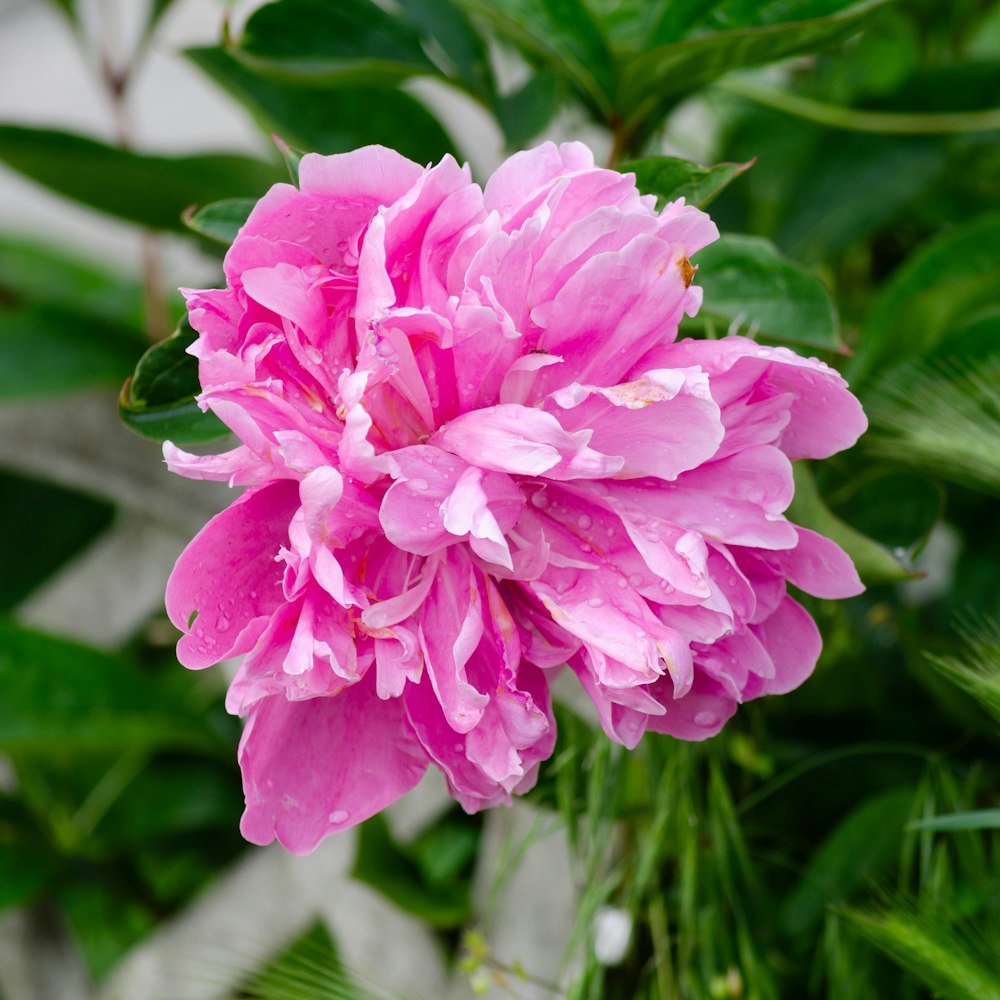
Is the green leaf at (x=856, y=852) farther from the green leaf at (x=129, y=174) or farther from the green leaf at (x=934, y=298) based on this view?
the green leaf at (x=129, y=174)

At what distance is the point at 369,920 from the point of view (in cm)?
45

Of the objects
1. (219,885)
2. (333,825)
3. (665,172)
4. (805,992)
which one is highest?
(665,172)

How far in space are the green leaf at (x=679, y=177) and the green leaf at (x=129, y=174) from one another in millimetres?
172

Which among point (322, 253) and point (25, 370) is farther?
point (25, 370)

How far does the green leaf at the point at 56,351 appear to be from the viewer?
385mm

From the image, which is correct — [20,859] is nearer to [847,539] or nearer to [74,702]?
[74,702]

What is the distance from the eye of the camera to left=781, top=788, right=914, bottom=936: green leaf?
326 mm

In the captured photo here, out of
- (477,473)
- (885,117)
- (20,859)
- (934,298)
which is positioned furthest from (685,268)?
(20,859)

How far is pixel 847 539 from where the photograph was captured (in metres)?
0.24

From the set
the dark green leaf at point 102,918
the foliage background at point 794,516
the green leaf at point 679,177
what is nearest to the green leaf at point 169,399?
the foliage background at point 794,516

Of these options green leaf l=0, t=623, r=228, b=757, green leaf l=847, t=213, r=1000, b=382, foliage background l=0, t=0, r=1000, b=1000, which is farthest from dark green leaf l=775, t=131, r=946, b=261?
green leaf l=0, t=623, r=228, b=757

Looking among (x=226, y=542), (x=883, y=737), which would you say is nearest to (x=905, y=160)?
(x=883, y=737)

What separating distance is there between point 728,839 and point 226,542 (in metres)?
0.20

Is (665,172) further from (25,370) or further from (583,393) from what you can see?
(25,370)
